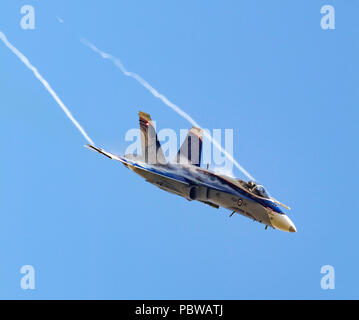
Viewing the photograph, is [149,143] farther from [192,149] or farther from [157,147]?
[192,149]

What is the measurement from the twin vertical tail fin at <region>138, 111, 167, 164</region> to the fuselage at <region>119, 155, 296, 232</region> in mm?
452

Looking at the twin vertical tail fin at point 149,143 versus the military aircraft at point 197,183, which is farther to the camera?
the twin vertical tail fin at point 149,143

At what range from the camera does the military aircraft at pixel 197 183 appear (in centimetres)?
3556

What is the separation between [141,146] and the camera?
38.8m

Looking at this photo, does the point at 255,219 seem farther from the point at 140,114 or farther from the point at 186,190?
the point at 140,114

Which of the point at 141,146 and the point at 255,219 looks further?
the point at 141,146

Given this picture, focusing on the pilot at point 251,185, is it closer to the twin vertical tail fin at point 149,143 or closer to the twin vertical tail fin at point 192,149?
the twin vertical tail fin at point 192,149

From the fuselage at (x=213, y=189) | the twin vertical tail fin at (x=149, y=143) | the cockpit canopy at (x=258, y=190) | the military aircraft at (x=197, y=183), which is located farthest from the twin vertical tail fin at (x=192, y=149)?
the cockpit canopy at (x=258, y=190)

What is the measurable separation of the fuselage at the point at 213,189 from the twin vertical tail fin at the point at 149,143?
452 mm

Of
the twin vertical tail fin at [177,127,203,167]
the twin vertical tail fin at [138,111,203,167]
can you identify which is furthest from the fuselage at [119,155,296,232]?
the twin vertical tail fin at [177,127,203,167]

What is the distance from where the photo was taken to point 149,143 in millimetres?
38688

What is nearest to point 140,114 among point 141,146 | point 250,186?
point 141,146

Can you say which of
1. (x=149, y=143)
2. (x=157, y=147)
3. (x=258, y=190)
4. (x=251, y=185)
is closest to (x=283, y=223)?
(x=258, y=190)

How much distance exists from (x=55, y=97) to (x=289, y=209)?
467 inches
